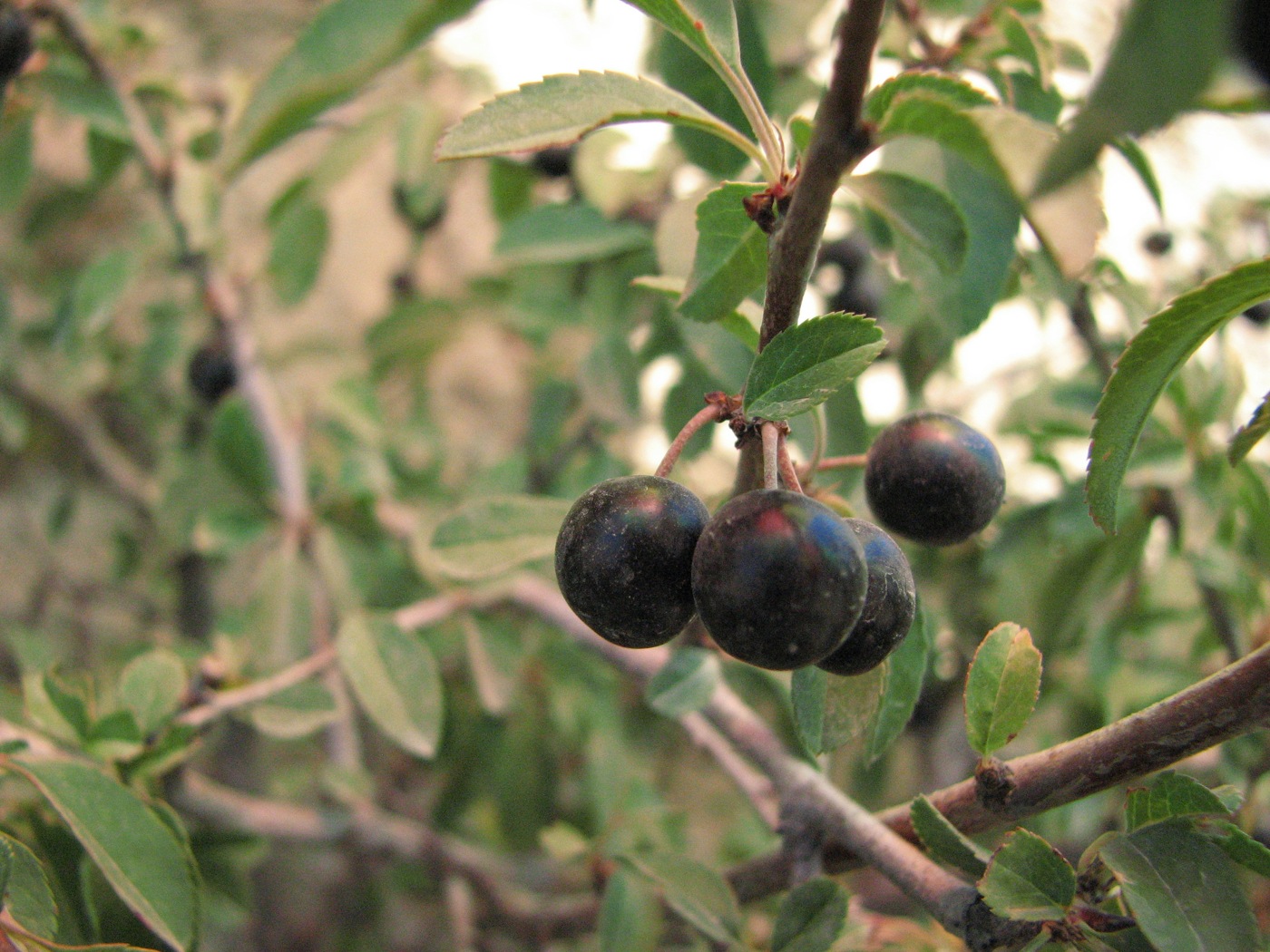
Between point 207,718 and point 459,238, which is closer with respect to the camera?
point 207,718

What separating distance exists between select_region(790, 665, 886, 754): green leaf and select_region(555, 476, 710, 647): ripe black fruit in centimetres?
15

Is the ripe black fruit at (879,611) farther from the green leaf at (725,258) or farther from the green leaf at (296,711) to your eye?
the green leaf at (296,711)

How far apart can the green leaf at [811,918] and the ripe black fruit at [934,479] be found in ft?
1.07

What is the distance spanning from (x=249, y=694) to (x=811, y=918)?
786mm

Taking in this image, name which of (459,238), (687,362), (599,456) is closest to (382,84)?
(459,238)

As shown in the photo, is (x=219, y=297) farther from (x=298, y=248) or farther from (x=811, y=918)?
(x=811, y=918)

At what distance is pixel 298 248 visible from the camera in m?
1.79

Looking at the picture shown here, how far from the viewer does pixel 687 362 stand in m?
1.18

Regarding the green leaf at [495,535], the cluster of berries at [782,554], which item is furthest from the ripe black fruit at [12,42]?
the cluster of berries at [782,554]

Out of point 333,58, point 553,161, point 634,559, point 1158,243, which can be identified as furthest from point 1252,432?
point 553,161

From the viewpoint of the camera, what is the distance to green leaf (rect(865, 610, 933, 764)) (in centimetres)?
75

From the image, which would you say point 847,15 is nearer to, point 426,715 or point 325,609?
point 426,715

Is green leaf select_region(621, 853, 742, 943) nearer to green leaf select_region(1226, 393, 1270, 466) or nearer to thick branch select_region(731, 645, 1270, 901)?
thick branch select_region(731, 645, 1270, 901)

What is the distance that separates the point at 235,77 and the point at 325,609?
3.68ft
